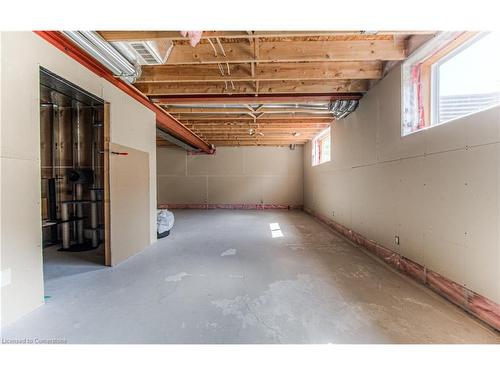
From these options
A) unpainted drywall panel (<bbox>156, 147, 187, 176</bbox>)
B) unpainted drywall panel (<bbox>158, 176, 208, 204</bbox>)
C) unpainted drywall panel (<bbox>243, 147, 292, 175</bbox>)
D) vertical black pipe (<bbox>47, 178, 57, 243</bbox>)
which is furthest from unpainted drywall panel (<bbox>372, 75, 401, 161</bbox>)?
unpainted drywall panel (<bbox>156, 147, 187, 176</bbox>)

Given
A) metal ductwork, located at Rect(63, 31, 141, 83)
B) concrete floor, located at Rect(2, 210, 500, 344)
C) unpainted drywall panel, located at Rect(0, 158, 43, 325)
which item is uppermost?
metal ductwork, located at Rect(63, 31, 141, 83)

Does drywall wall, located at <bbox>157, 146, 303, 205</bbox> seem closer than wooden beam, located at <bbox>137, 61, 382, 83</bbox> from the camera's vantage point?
No

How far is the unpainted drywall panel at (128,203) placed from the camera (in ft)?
8.96

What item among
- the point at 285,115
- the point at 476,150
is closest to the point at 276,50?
the point at 476,150

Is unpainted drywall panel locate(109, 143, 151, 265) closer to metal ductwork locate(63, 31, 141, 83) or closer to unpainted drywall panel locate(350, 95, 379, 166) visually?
metal ductwork locate(63, 31, 141, 83)

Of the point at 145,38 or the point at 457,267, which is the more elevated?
the point at 145,38

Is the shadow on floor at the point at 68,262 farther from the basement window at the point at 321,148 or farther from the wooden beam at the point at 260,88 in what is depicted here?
the basement window at the point at 321,148

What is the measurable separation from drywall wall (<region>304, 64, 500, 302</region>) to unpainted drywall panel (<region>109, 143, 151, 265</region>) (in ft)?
11.5

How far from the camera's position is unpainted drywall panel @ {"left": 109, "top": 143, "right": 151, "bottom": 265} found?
107 inches

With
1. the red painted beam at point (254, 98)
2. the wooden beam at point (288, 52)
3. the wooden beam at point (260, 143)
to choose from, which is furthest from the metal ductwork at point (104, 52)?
the wooden beam at point (260, 143)

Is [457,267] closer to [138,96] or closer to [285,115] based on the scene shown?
Answer: [285,115]
